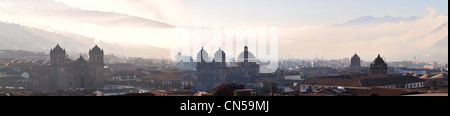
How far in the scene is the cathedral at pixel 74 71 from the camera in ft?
174

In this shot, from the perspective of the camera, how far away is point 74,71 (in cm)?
5438

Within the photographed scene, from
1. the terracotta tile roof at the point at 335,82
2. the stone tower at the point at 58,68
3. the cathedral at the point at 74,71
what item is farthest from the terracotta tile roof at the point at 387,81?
the stone tower at the point at 58,68

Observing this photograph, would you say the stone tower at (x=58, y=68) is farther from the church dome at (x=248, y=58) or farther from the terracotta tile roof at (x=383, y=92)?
the terracotta tile roof at (x=383, y=92)

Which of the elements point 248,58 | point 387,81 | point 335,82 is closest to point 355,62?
point 248,58

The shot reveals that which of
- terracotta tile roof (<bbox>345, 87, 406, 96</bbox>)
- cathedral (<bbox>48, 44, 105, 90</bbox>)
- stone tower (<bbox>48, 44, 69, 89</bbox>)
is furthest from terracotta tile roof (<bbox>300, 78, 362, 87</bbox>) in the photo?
stone tower (<bbox>48, 44, 69, 89</bbox>)

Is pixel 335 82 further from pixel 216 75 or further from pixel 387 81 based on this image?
pixel 216 75

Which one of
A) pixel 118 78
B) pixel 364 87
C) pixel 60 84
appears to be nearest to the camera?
pixel 364 87
